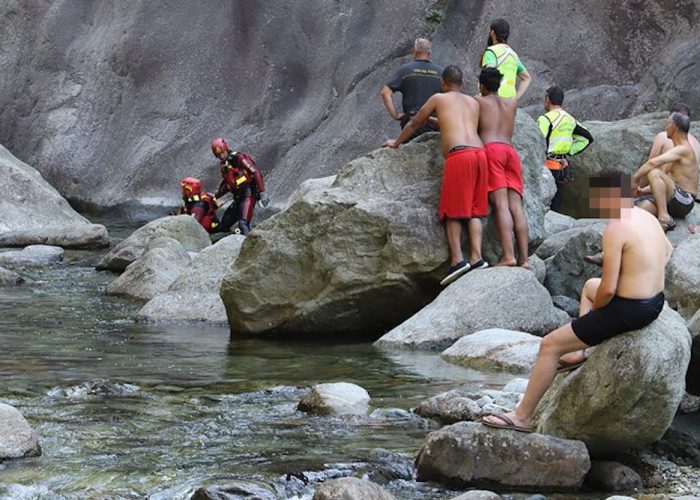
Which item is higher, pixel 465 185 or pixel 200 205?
pixel 465 185

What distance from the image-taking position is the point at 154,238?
635 inches

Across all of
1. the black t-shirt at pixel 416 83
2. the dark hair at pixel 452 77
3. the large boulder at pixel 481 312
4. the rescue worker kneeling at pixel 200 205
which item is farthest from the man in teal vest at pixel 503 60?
the rescue worker kneeling at pixel 200 205

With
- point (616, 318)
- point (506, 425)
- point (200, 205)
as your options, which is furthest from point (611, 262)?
point (200, 205)

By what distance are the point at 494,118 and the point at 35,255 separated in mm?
7889

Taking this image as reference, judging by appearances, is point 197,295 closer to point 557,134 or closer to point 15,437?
point 557,134

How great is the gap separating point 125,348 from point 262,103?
1439 cm

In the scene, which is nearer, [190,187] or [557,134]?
[557,134]

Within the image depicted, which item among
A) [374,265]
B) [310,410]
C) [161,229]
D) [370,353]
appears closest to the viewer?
[310,410]

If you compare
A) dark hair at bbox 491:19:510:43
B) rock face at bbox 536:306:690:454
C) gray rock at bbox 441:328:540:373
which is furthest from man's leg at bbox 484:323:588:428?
dark hair at bbox 491:19:510:43

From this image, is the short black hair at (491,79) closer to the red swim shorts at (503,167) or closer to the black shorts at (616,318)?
the red swim shorts at (503,167)

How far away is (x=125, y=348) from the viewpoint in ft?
34.9

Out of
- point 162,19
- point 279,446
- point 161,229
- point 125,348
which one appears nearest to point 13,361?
point 125,348

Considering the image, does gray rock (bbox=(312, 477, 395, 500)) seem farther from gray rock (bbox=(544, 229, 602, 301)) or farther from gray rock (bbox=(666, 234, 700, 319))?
gray rock (bbox=(544, 229, 602, 301))

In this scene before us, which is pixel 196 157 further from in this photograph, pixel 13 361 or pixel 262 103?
pixel 13 361
